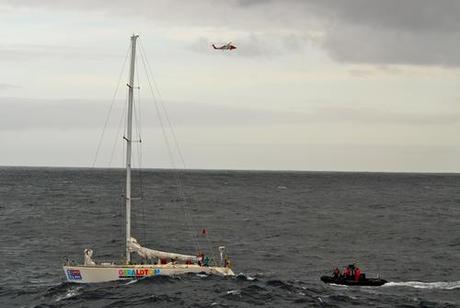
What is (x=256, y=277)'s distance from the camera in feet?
205

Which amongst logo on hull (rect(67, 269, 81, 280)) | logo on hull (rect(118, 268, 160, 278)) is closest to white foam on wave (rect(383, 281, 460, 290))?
logo on hull (rect(118, 268, 160, 278))

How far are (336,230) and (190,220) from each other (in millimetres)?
28330

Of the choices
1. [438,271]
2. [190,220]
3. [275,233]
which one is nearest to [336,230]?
[275,233]

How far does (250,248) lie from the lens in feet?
283

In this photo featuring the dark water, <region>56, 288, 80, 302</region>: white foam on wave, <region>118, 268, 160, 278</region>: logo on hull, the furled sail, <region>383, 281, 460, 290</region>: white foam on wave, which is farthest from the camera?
<region>383, 281, 460, 290</region>: white foam on wave

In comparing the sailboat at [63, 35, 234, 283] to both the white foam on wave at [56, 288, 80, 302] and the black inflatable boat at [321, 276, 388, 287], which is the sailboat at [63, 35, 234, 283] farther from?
the black inflatable boat at [321, 276, 388, 287]

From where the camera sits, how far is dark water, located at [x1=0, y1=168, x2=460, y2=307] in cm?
5288

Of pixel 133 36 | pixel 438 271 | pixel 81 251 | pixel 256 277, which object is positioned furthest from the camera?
pixel 81 251

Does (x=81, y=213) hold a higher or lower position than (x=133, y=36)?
lower

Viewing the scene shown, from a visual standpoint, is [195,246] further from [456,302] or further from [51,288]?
[456,302]

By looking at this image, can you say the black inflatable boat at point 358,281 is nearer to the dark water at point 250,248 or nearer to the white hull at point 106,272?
the dark water at point 250,248

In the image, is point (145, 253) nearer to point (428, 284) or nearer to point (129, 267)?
point (129, 267)

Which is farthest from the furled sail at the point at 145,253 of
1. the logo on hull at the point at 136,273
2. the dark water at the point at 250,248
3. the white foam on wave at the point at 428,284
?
the white foam on wave at the point at 428,284

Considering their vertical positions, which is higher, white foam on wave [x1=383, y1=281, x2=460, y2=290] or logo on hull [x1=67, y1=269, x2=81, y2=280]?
logo on hull [x1=67, y1=269, x2=81, y2=280]
